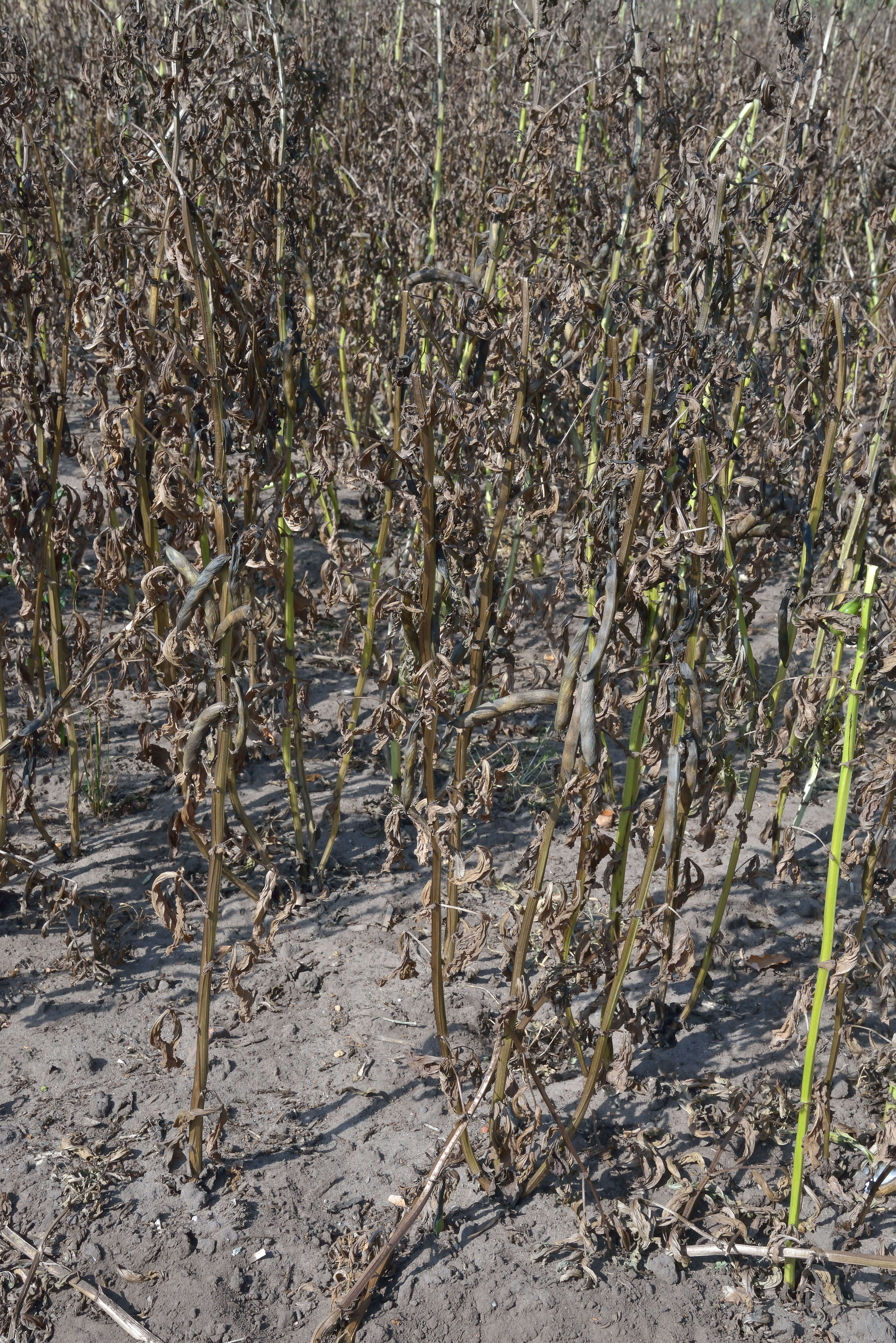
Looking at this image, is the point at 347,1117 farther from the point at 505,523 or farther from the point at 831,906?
the point at 505,523

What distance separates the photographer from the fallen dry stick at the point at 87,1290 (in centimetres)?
190

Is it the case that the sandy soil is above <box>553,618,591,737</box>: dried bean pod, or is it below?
below

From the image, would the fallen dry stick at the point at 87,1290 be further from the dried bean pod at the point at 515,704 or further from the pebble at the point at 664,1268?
the dried bean pod at the point at 515,704

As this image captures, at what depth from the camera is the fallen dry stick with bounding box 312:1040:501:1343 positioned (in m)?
1.88

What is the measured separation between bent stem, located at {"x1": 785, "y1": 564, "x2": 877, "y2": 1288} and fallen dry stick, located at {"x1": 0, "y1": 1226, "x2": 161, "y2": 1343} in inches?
48.7

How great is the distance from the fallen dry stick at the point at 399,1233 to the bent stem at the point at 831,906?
0.58m

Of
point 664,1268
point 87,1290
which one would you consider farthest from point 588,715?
point 87,1290

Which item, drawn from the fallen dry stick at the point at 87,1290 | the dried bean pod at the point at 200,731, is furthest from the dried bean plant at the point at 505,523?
the fallen dry stick at the point at 87,1290

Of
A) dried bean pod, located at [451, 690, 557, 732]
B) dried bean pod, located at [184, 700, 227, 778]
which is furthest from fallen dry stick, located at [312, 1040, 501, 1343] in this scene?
dried bean pod, located at [184, 700, 227, 778]

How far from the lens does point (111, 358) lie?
2.12 metres

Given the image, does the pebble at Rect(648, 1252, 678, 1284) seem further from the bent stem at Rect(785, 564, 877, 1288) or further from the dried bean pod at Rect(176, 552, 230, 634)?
the dried bean pod at Rect(176, 552, 230, 634)

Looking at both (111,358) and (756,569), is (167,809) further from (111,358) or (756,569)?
(756,569)

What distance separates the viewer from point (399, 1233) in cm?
193

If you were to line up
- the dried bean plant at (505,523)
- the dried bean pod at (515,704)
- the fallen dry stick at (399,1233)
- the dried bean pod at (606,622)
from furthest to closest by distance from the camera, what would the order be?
the fallen dry stick at (399,1233)
the dried bean plant at (505,523)
the dried bean pod at (515,704)
the dried bean pod at (606,622)
